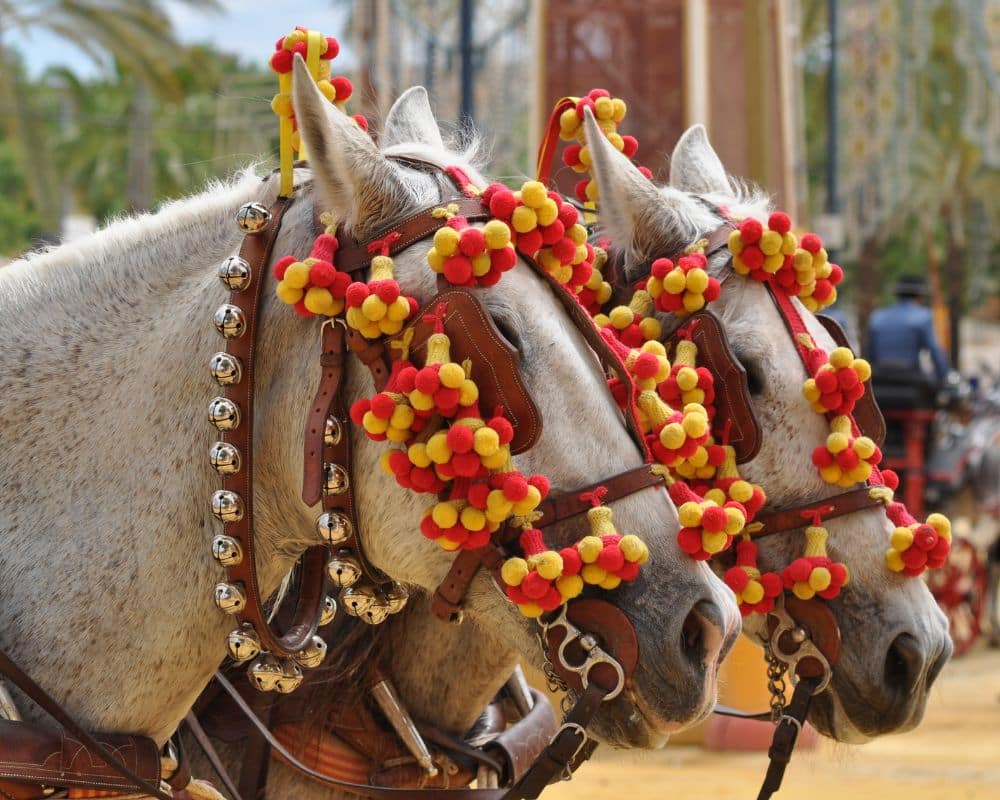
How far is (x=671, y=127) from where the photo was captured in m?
7.21

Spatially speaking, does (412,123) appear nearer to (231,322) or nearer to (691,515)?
(231,322)

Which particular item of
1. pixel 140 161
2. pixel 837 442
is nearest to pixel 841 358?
pixel 837 442

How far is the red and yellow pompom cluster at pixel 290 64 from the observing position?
7.96 feet

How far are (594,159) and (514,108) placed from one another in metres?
10.3

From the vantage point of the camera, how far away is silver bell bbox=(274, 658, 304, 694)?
2.36 m

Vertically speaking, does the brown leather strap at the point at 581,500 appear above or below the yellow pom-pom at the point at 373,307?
below

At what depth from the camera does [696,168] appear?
13.2ft

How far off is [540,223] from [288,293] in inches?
19.2

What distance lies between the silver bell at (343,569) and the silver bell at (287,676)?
0.61 ft

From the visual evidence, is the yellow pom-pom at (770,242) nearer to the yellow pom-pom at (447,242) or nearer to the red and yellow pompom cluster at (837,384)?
the red and yellow pompom cluster at (837,384)

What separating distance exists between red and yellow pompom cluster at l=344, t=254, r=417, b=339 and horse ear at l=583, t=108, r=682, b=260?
102cm

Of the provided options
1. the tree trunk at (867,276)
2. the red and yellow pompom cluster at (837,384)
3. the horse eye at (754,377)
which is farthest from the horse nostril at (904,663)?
the tree trunk at (867,276)

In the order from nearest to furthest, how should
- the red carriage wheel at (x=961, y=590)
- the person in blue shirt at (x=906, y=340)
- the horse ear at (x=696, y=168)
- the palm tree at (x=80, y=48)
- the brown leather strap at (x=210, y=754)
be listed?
the brown leather strap at (x=210, y=754) → the horse ear at (x=696, y=168) → the person in blue shirt at (x=906, y=340) → the red carriage wheel at (x=961, y=590) → the palm tree at (x=80, y=48)

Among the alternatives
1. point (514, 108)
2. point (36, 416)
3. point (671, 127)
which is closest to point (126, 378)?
point (36, 416)
